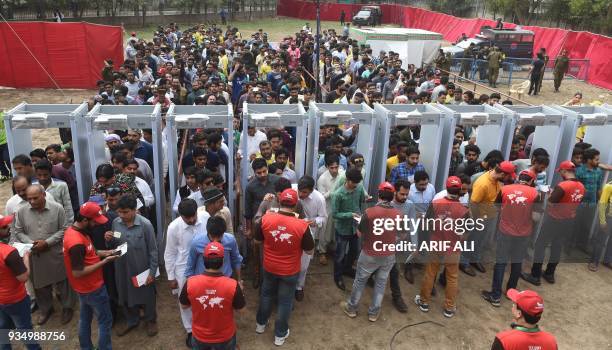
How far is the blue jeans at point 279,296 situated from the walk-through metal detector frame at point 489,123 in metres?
3.18

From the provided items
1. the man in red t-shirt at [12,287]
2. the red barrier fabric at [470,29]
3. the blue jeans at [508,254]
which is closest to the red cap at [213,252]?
the man in red t-shirt at [12,287]

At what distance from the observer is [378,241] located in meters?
4.92

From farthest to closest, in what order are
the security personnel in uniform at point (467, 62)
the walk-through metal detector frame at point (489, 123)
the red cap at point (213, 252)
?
the security personnel in uniform at point (467, 62) → the walk-through metal detector frame at point (489, 123) → the red cap at point (213, 252)

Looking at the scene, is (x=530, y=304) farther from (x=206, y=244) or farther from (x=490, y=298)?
(x=490, y=298)

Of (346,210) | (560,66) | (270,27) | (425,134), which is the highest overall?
(270,27)

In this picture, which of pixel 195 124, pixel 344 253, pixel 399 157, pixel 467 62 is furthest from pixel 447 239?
pixel 467 62

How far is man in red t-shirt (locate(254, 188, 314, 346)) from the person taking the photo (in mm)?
4418

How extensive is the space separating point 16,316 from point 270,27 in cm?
3911

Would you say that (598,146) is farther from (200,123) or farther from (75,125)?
(75,125)

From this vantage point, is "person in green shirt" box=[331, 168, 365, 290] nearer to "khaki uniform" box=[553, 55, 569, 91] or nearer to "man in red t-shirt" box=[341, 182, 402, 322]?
"man in red t-shirt" box=[341, 182, 402, 322]

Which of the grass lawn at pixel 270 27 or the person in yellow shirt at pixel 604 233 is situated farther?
the grass lawn at pixel 270 27

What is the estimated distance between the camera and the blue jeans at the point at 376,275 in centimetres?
508

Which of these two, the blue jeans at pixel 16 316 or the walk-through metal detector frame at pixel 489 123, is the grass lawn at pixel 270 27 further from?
the blue jeans at pixel 16 316

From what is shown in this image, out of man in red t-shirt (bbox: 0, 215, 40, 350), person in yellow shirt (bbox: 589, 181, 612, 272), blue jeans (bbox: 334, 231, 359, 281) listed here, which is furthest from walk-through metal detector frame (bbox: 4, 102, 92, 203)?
person in yellow shirt (bbox: 589, 181, 612, 272)
